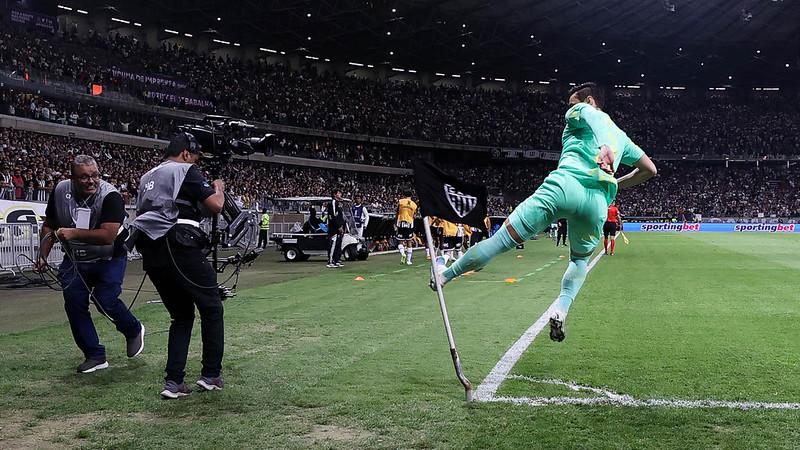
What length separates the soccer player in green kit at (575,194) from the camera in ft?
17.7

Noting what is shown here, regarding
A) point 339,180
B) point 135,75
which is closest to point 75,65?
point 135,75

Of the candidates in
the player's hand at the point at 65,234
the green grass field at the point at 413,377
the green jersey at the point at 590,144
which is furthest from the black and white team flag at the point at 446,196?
the player's hand at the point at 65,234

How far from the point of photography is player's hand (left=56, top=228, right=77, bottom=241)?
611 cm

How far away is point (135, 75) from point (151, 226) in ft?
141

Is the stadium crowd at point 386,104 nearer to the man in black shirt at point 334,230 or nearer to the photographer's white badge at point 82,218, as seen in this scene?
the man in black shirt at point 334,230

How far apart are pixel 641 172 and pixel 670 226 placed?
59.4 m

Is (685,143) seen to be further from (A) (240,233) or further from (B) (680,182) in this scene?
(A) (240,233)

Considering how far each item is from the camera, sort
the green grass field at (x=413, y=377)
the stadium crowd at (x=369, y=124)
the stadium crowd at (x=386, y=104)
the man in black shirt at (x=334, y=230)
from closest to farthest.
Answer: the green grass field at (x=413, y=377)
the man in black shirt at (x=334, y=230)
the stadium crowd at (x=369, y=124)
the stadium crowd at (x=386, y=104)

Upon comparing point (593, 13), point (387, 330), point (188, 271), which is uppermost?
point (593, 13)

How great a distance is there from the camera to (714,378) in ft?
18.7

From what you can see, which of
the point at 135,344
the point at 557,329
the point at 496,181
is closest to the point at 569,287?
the point at 557,329

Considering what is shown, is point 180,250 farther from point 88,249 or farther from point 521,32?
point 521,32

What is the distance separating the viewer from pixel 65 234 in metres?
6.12

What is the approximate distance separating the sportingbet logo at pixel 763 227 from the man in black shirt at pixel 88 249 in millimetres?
60097
